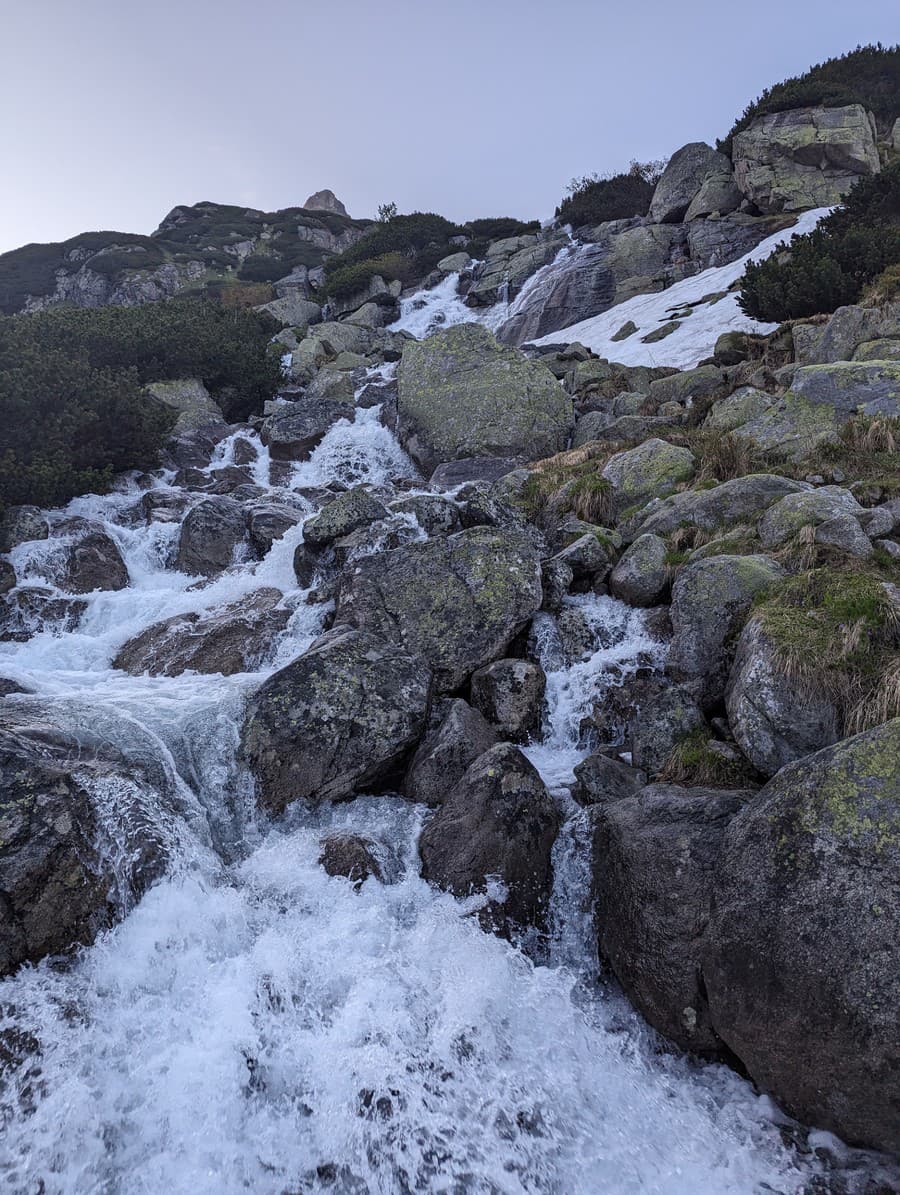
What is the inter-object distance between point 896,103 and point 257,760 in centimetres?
5097

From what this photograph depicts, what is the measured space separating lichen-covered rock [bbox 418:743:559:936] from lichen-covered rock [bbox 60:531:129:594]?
34.4ft

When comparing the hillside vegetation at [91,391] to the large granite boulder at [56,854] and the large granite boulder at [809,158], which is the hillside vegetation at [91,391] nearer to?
the large granite boulder at [56,854]

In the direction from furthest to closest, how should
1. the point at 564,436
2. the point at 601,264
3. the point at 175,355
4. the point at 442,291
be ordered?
the point at 442,291
the point at 601,264
the point at 175,355
the point at 564,436

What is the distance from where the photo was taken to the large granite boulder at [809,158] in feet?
109

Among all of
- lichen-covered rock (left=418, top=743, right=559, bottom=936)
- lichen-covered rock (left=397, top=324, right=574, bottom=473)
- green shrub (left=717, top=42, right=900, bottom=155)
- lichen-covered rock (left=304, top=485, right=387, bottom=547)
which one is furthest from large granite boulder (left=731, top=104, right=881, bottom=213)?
lichen-covered rock (left=418, top=743, right=559, bottom=936)

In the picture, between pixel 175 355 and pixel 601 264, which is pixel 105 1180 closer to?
pixel 175 355

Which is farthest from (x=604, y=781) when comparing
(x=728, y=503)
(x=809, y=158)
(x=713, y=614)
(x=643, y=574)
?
(x=809, y=158)

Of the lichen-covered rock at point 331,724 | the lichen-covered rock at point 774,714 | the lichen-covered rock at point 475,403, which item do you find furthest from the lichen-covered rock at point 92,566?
the lichen-covered rock at point 774,714

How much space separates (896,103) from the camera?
3728 centimetres

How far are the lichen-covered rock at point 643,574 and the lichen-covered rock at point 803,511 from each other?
4.80ft

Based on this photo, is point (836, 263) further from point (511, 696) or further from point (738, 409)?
point (511, 696)

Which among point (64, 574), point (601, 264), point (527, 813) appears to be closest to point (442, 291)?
point (601, 264)

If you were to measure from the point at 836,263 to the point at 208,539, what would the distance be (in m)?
20.0

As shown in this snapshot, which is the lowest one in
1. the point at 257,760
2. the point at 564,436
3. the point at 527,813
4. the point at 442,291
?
the point at 527,813
